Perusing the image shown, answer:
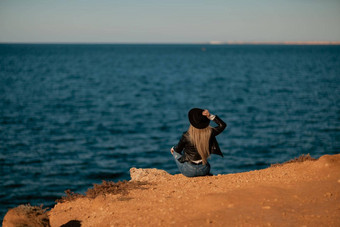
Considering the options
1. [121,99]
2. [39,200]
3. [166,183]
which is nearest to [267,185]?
[166,183]

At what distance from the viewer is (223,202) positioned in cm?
693

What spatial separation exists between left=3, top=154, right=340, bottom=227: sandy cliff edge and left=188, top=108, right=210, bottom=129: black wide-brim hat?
147cm

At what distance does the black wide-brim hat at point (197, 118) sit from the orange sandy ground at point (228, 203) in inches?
57.9

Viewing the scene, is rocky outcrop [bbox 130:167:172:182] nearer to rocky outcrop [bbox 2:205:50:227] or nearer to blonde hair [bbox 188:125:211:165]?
blonde hair [bbox 188:125:211:165]

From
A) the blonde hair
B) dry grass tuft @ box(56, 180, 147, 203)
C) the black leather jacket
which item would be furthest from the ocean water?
the blonde hair

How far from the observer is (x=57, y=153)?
21.7 metres

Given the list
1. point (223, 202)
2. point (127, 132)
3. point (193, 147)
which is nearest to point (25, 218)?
point (223, 202)

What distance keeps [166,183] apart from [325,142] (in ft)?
60.7

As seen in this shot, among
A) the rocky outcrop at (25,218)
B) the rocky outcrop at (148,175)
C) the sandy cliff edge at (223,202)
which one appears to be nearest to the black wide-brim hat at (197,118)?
the sandy cliff edge at (223,202)

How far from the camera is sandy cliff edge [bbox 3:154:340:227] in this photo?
248 inches

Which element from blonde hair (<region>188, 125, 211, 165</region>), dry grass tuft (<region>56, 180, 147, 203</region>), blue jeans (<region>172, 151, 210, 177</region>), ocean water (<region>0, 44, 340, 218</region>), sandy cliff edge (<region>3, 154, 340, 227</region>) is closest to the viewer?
sandy cliff edge (<region>3, 154, 340, 227</region>)

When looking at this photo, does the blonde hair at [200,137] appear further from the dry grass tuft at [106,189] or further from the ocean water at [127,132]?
the ocean water at [127,132]

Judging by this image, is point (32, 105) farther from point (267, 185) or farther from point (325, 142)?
point (267, 185)

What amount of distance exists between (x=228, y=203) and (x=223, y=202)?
0.34 ft
